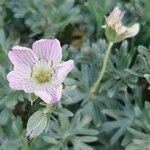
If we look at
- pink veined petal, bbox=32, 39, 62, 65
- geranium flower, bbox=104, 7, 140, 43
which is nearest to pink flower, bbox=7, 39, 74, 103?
pink veined petal, bbox=32, 39, 62, 65

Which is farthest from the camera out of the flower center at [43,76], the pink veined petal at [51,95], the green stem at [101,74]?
the green stem at [101,74]

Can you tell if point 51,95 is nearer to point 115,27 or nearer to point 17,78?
point 17,78

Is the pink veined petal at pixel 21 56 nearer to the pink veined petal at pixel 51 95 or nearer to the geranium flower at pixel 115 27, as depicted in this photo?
the pink veined petal at pixel 51 95

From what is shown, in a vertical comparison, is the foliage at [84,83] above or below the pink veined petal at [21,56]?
below

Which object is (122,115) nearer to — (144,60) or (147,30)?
(144,60)

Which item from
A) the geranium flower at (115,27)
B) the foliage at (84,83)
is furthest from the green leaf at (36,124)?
the geranium flower at (115,27)

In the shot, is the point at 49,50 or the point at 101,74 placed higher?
the point at 49,50

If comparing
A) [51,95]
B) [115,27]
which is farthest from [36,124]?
[115,27]

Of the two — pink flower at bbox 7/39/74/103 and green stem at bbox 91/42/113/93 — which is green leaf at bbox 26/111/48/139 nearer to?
pink flower at bbox 7/39/74/103
